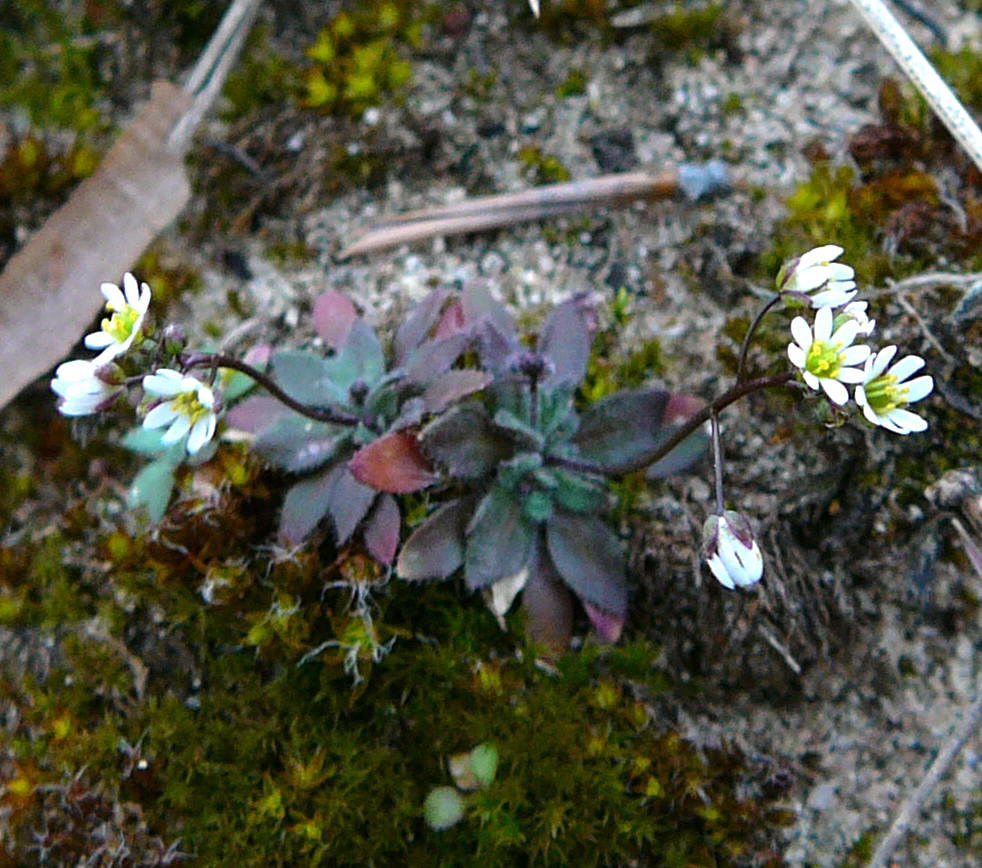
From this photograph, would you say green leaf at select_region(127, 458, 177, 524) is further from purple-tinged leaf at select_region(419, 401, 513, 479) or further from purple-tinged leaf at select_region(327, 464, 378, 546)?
purple-tinged leaf at select_region(419, 401, 513, 479)

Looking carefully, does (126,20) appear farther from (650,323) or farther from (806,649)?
(806,649)

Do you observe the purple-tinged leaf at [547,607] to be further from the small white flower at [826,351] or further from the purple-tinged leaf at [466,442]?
the small white flower at [826,351]

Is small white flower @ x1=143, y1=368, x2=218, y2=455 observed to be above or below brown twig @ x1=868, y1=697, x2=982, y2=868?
above

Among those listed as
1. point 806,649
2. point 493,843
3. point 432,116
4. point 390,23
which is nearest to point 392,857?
point 493,843

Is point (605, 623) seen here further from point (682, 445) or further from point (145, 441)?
point (145, 441)

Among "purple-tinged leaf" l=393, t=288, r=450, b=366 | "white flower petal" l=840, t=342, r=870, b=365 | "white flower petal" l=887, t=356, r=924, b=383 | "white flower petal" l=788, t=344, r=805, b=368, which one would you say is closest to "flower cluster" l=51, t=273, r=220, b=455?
"purple-tinged leaf" l=393, t=288, r=450, b=366

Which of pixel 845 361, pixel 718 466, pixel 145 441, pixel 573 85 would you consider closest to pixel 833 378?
pixel 845 361

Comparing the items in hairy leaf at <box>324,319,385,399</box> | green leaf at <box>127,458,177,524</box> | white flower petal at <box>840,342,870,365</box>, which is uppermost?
white flower petal at <box>840,342,870,365</box>
